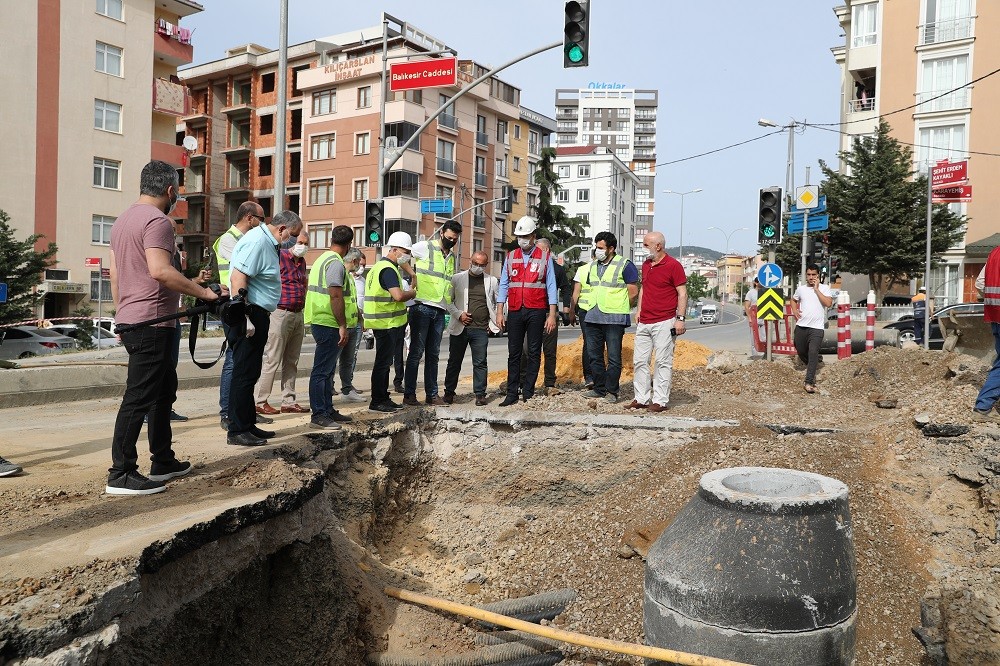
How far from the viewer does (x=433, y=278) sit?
8484 millimetres

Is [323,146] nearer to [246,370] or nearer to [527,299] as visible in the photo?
[527,299]

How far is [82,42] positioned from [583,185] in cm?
6655

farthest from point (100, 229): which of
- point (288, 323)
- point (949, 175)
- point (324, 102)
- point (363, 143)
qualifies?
point (949, 175)

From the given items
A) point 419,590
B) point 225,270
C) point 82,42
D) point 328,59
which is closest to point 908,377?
point 419,590

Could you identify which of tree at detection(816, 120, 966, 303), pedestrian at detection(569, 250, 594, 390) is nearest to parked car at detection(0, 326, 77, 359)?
pedestrian at detection(569, 250, 594, 390)

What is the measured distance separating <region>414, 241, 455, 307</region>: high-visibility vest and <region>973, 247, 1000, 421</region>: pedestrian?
5.14 metres

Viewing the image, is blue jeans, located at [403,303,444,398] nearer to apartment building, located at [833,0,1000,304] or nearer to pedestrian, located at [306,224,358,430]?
pedestrian, located at [306,224,358,430]

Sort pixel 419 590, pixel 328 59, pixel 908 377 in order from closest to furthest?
pixel 419 590, pixel 908 377, pixel 328 59

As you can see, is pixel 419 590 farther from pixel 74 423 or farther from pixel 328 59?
pixel 328 59

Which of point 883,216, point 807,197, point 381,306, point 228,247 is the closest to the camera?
point 228,247

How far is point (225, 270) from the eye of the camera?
7270 mm

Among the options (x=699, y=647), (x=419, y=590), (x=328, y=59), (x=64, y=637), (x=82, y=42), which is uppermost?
(x=328, y=59)

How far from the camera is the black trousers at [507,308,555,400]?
863cm

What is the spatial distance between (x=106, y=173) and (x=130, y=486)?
118 ft
